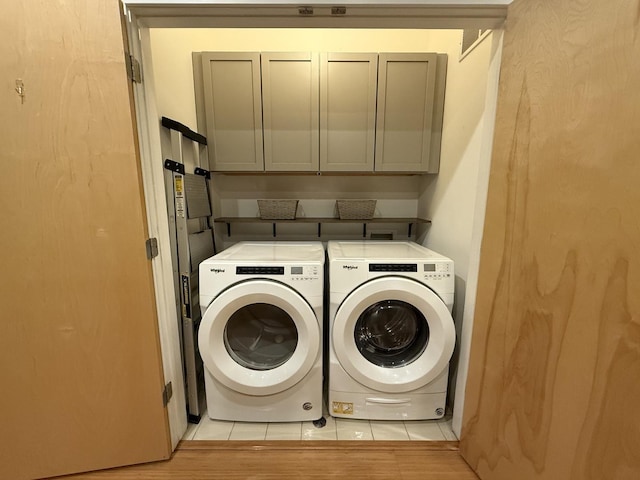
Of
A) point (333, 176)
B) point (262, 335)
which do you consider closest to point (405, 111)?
point (333, 176)

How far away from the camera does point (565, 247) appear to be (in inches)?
30.3

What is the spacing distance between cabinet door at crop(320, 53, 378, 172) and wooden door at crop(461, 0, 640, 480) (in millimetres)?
908

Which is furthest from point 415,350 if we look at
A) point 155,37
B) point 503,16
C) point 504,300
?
point 155,37

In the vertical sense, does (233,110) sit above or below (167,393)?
above

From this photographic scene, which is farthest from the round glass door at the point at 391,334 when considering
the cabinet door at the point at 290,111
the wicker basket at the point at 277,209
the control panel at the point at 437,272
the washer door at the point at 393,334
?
the cabinet door at the point at 290,111

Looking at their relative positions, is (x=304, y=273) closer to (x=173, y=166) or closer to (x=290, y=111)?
(x=173, y=166)

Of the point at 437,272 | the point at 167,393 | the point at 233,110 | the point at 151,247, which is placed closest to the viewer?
the point at 151,247

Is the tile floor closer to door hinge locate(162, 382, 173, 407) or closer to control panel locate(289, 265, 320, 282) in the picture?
door hinge locate(162, 382, 173, 407)

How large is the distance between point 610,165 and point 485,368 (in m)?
0.85

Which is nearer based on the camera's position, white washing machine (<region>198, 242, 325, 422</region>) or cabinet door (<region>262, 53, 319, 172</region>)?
white washing machine (<region>198, 242, 325, 422</region>)

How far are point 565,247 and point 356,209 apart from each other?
1.34m

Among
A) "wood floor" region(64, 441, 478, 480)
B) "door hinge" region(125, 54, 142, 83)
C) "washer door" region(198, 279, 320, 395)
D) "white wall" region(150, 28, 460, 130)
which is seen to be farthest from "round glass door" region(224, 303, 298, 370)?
"white wall" region(150, 28, 460, 130)

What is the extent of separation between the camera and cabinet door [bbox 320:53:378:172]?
1750mm

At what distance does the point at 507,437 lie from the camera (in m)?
1.02
